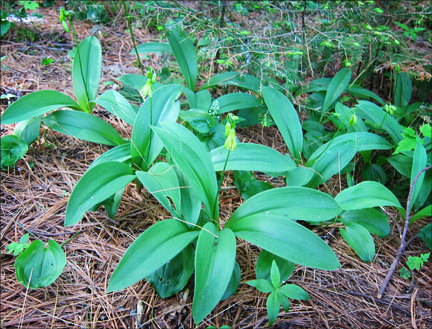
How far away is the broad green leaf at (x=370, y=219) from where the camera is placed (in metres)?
1.73

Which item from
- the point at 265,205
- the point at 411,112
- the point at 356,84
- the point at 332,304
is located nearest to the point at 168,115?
the point at 265,205

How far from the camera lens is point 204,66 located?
8.52 ft

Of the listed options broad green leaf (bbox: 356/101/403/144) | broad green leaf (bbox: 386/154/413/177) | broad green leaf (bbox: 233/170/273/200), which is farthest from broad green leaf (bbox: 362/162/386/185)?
broad green leaf (bbox: 233/170/273/200)

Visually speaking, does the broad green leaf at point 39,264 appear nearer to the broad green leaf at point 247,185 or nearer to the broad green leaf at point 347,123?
the broad green leaf at point 247,185

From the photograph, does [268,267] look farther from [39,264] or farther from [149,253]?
[39,264]

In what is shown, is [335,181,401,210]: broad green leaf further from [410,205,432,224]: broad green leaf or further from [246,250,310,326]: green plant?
[246,250,310,326]: green plant

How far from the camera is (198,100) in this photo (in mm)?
2188

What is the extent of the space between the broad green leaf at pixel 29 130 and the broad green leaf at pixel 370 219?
6.91 ft

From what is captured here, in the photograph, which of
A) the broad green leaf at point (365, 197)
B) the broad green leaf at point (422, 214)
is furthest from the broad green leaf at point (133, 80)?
the broad green leaf at point (422, 214)

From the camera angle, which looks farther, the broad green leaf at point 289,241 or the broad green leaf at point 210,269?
the broad green leaf at point 289,241

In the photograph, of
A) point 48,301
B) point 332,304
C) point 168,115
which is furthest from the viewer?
point 168,115

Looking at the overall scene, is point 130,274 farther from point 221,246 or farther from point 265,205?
point 265,205

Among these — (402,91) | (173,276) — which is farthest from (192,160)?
(402,91)

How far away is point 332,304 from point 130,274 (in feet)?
3.49
